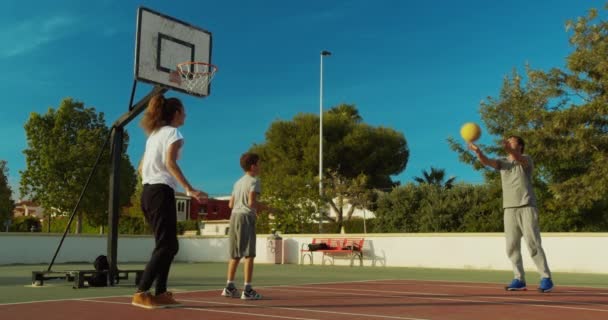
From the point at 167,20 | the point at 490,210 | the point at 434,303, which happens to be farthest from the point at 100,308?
the point at 490,210

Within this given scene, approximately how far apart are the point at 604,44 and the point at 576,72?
60.3 inches

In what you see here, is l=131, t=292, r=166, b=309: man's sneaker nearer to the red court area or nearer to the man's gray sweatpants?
the red court area

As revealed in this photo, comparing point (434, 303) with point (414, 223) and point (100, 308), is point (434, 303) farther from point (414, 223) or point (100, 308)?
point (414, 223)

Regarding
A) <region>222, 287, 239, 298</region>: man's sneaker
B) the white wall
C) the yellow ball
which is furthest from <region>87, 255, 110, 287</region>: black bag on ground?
the white wall

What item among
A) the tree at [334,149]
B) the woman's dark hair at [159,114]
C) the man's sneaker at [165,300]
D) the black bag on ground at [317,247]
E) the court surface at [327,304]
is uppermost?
the tree at [334,149]

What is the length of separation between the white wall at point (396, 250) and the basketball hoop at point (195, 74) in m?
10.4

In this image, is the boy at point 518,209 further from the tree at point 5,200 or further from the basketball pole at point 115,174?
the tree at point 5,200

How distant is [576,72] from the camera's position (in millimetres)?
25859

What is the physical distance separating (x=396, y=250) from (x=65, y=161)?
26836 millimetres

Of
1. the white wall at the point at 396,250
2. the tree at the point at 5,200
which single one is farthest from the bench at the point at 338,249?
the tree at the point at 5,200

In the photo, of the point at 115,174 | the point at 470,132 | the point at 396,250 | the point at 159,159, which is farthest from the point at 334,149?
the point at 159,159

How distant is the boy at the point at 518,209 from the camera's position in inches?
325

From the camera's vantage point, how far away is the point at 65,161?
39.9m

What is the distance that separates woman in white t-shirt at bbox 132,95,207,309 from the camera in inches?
231
